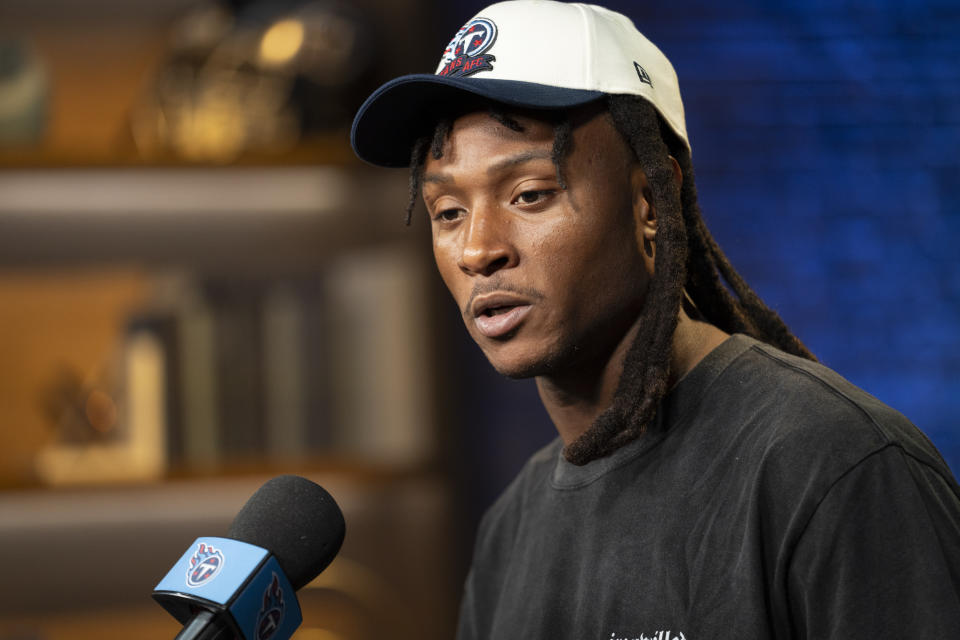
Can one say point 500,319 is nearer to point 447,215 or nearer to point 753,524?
point 447,215

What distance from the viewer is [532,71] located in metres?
0.94

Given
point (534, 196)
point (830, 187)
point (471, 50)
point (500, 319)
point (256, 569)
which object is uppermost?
point (471, 50)

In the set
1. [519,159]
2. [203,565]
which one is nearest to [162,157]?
[519,159]

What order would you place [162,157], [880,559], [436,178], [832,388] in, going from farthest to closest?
[162,157], [436,178], [832,388], [880,559]

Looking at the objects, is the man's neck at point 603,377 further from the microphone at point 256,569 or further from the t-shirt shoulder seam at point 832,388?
the microphone at point 256,569

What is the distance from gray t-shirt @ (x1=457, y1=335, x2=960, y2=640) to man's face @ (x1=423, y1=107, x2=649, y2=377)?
4.7 inches

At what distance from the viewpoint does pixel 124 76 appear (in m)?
2.15

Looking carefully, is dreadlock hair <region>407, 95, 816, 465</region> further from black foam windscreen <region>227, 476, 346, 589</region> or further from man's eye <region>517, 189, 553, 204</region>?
black foam windscreen <region>227, 476, 346, 589</region>

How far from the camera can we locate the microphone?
738 mm

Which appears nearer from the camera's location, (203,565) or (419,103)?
(203,565)

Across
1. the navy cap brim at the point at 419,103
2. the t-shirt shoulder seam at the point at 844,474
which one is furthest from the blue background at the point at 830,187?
the t-shirt shoulder seam at the point at 844,474

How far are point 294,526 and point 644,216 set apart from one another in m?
0.40

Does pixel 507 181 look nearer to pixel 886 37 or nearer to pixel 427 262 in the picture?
pixel 427 262

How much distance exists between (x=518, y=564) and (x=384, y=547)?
2.82ft
